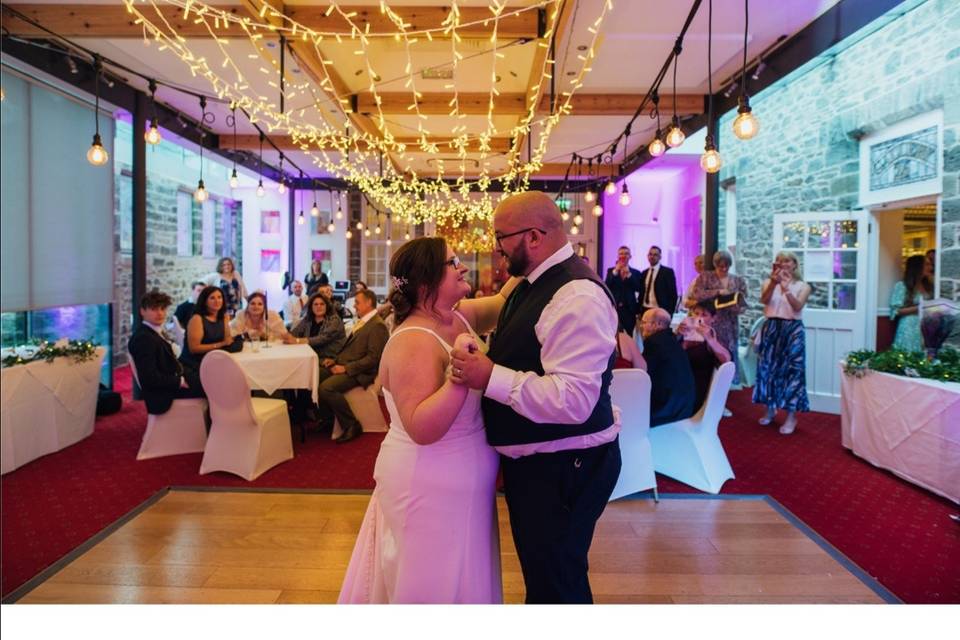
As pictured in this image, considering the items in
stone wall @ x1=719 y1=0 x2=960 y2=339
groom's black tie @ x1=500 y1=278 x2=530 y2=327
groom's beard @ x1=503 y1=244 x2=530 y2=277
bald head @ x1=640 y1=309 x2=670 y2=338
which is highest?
stone wall @ x1=719 y1=0 x2=960 y2=339

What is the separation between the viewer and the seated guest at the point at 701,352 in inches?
168

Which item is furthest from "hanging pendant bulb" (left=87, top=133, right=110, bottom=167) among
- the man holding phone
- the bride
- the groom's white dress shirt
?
the man holding phone

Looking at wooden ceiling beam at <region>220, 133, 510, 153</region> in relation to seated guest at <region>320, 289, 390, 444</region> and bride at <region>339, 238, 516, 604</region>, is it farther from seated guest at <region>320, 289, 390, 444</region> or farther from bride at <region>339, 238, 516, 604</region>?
bride at <region>339, 238, 516, 604</region>

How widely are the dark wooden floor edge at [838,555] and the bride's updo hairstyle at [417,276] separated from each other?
2452mm

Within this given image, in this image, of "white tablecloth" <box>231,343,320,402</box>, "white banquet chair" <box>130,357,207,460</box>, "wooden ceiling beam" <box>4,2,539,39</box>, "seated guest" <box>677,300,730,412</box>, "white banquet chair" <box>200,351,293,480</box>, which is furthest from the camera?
"white tablecloth" <box>231,343,320,402</box>

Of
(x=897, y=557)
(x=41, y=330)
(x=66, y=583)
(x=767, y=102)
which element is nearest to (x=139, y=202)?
(x=41, y=330)

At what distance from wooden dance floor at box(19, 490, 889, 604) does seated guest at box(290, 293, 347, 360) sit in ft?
6.33

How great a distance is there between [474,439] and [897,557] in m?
2.58

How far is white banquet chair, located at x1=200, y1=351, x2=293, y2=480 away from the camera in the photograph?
13.0 feet

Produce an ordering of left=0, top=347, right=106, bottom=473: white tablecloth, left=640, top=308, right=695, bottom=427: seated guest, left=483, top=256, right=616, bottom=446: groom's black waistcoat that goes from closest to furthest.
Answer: left=483, top=256, right=616, bottom=446: groom's black waistcoat
left=640, top=308, right=695, bottom=427: seated guest
left=0, top=347, right=106, bottom=473: white tablecloth

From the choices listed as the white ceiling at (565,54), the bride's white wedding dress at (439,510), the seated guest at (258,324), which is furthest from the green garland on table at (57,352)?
the bride's white wedding dress at (439,510)

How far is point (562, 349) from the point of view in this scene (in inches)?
61.8

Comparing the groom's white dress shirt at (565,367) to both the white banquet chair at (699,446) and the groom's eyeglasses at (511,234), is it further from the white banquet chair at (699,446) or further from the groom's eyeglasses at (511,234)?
the white banquet chair at (699,446)

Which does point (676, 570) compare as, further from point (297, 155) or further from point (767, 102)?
point (297, 155)
